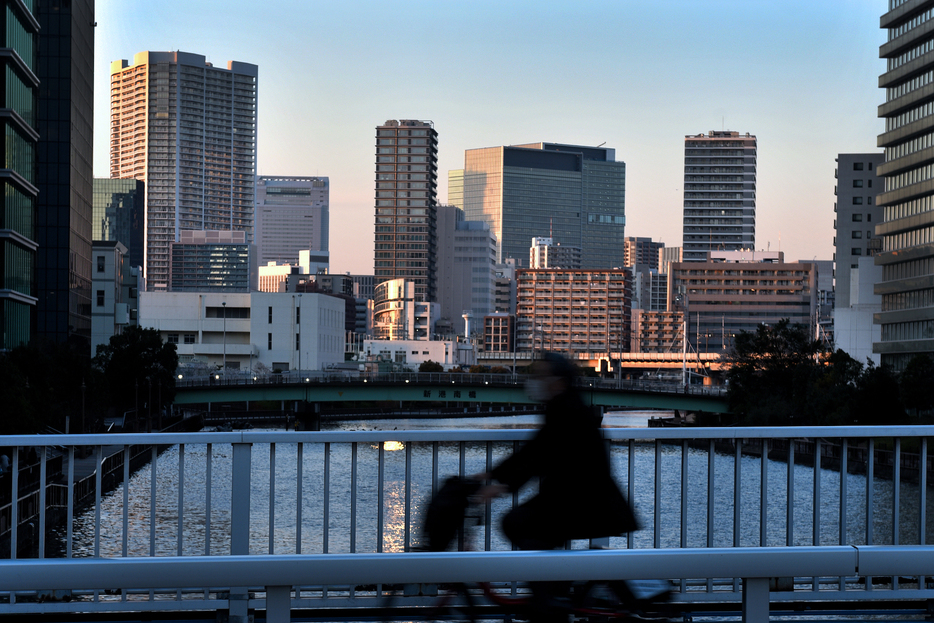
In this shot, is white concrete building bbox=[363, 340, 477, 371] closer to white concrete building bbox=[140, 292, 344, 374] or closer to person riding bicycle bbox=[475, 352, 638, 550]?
white concrete building bbox=[140, 292, 344, 374]

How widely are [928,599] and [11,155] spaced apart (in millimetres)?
51347

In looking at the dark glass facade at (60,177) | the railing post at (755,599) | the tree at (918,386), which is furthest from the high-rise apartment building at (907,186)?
the railing post at (755,599)

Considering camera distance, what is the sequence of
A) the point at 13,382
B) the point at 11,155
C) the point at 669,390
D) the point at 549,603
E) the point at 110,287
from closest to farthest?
the point at 549,603, the point at 13,382, the point at 11,155, the point at 669,390, the point at 110,287

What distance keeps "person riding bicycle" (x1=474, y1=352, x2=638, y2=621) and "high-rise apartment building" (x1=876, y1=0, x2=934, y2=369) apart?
74.2 m

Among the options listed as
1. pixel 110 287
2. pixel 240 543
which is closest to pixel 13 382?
pixel 240 543

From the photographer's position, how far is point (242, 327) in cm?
12350

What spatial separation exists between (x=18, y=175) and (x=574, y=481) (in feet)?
170

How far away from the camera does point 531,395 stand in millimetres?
4824

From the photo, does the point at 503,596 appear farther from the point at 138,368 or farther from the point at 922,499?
the point at 138,368

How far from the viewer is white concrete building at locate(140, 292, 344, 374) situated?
122250 millimetres

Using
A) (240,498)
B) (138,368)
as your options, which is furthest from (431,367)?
(240,498)

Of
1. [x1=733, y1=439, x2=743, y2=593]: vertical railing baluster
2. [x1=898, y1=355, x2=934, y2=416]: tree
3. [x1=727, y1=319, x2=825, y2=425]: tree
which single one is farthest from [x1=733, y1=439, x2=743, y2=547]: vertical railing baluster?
[x1=727, y1=319, x2=825, y2=425]: tree

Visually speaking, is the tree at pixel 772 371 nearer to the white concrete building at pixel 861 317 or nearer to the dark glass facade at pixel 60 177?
the white concrete building at pixel 861 317

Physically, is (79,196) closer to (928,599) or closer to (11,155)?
(11,155)
